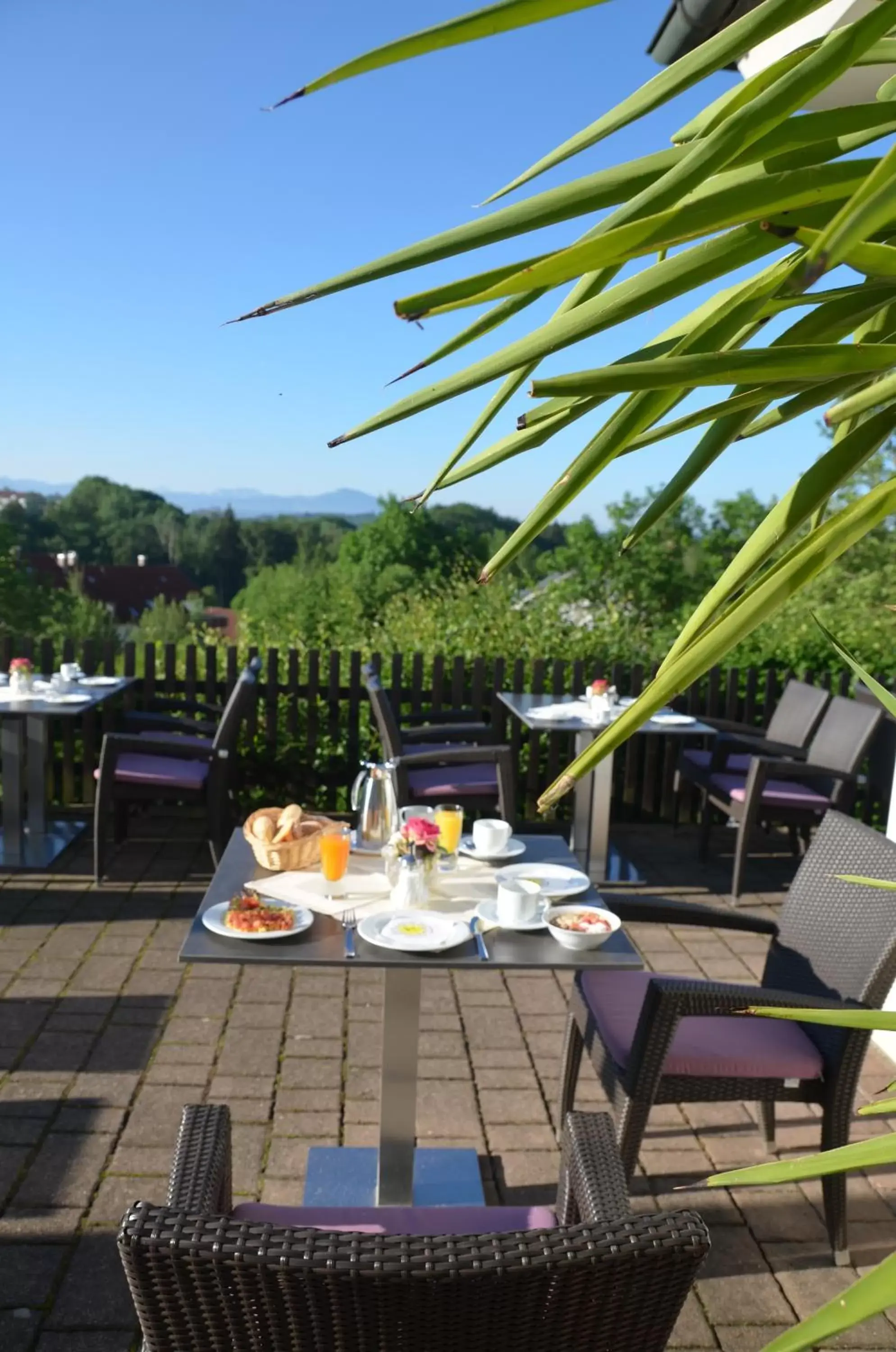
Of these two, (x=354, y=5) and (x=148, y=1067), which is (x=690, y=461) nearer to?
(x=148, y=1067)

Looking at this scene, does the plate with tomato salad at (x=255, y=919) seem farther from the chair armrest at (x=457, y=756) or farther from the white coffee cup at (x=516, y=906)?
the chair armrest at (x=457, y=756)

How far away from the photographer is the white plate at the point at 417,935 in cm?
245

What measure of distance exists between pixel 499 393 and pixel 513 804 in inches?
188

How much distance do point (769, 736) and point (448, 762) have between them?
213 cm

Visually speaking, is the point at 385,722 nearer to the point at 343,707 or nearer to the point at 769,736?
the point at 343,707

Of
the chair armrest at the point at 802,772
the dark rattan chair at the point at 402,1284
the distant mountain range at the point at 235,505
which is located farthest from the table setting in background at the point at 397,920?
the distant mountain range at the point at 235,505

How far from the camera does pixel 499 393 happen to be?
0.54 metres

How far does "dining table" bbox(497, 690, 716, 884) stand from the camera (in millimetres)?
5535

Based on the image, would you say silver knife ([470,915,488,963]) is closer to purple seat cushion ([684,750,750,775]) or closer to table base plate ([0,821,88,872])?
table base plate ([0,821,88,872])

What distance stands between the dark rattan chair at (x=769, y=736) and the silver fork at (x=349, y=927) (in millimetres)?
3557

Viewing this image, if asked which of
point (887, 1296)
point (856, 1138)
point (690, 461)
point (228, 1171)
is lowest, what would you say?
point (856, 1138)

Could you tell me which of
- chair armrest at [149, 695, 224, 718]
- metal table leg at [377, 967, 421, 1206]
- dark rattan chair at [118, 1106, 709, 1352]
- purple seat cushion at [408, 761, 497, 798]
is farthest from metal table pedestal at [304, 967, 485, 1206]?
chair armrest at [149, 695, 224, 718]

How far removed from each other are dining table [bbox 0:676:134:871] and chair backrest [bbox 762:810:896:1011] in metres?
3.64

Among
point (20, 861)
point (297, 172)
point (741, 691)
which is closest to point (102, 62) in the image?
point (297, 172)
